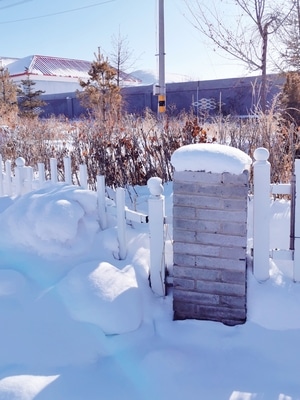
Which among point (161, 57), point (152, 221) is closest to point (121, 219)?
point (152, 221)

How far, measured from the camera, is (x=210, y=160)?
7.88 feet

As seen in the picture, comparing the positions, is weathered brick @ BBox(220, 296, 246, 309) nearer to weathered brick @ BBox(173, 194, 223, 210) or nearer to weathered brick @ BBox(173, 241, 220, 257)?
weathered brick @ BBox(173, 241, 220, 257)

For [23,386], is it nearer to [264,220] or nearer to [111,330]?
[111,330]

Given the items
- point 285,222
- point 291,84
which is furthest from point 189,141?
point 291,84

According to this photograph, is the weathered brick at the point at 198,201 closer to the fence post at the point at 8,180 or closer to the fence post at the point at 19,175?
the fence post at the point at 19,175

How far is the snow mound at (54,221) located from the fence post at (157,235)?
0.60 meters

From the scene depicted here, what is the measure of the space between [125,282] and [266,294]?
0.88 metres

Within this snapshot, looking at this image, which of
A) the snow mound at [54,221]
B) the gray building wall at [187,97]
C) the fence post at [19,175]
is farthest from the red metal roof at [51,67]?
the snow mound at [54,221]

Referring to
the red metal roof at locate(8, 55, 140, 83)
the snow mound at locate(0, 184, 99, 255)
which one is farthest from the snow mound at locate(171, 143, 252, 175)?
the red metal roof at locate(8, 55, 140, 83)

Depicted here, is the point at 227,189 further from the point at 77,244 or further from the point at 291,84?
the point at 291,84

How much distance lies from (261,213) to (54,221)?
1.44m

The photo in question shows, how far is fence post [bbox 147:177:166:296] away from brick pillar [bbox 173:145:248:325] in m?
0.13

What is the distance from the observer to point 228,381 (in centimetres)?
205

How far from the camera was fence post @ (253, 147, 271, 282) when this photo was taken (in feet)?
8.02
